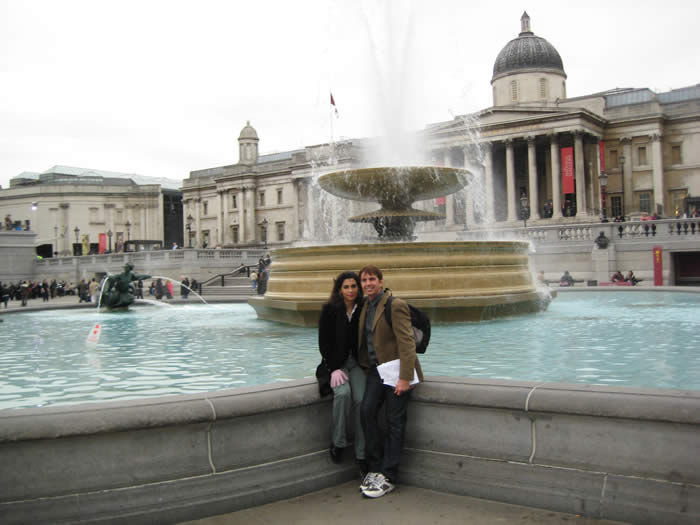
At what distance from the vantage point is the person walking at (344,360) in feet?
13.8

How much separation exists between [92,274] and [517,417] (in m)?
47.1

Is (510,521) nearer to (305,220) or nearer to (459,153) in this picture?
(459,153)

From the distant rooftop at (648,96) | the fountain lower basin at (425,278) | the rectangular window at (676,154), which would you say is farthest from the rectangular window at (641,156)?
the fountain lower basin at (425,278)

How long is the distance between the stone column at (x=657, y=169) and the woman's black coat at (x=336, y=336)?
53.3 meters

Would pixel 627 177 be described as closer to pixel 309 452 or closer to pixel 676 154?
pixel 676 154

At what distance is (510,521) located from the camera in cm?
354

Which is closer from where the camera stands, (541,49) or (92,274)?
(92,274)

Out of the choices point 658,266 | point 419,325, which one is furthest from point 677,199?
point 419,325

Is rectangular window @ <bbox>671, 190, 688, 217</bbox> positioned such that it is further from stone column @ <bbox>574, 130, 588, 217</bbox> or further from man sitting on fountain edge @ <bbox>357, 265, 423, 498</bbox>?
man sitting on fountain edge @ <bbox>357, 265, 423, 498</bbox>

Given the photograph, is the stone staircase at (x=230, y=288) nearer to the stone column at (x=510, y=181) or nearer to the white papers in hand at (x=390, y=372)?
the stone column at (x=510, y=181)

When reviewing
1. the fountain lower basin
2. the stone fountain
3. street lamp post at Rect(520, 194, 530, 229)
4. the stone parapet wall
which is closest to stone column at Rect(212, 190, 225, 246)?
the stone parapet wall

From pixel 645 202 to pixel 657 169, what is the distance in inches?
119

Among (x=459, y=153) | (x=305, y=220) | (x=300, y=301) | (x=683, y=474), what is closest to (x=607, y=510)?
(x=683, y=474)

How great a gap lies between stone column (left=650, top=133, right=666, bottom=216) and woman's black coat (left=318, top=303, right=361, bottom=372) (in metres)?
53.3
